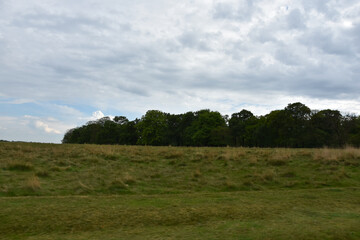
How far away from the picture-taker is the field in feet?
24.7

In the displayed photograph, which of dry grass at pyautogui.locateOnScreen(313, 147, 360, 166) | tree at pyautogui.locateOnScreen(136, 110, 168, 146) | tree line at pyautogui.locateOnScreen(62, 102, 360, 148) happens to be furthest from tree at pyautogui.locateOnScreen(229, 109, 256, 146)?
dry grass at pyautogui.locateOnScreen(313, 147, 360, 166)

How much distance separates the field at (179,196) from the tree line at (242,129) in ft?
109

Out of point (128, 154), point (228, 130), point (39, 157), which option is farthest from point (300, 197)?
point (228, 130)

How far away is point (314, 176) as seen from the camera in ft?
51.7

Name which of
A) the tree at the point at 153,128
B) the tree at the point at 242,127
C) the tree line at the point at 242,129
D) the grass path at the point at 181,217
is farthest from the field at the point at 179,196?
the tree at the point at 153,128

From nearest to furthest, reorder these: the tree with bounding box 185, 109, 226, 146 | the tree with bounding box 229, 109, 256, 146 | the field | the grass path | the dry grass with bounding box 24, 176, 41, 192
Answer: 1. the grass path
2. the field
3. the dry grass with bounding box 24, 176, 41, 192
4. the tree with bounding box 229, 109, 256, 146
5. the tree with bounding box 185, 109, 226, 146

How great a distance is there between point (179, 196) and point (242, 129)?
67.7 meters

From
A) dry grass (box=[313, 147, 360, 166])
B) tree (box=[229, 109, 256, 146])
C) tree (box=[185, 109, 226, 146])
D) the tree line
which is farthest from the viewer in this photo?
tree (box=[185, 109, 226, 146])

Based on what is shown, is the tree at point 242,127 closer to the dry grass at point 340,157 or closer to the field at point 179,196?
the dry grass at point 340,157

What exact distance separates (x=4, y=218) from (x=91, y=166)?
942cm

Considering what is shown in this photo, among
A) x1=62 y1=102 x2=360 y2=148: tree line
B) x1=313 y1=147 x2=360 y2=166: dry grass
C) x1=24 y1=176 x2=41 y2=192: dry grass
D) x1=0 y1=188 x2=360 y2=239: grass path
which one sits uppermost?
x1=62 y1=102 x2=360 y2=148: tree line

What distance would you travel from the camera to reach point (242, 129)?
77.1m

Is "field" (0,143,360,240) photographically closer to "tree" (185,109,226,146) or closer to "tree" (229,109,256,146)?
"tree" (229,109,256,146)

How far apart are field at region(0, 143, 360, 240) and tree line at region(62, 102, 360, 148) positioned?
3327 cm
